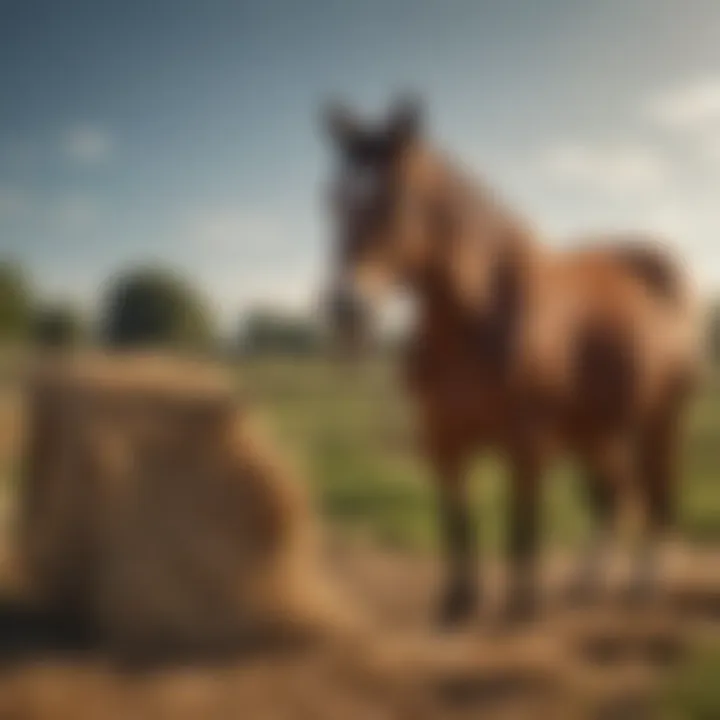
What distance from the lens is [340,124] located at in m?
0.80

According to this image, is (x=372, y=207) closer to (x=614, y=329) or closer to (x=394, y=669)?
(x=614, y=329)

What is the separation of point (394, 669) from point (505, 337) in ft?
1.09

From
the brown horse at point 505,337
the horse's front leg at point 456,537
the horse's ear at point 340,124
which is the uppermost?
the horse's ear at point 340,124

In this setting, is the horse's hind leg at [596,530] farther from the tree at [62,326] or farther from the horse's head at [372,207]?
the tree at [62,326]

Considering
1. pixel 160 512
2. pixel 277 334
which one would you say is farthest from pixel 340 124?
pixel 160 512

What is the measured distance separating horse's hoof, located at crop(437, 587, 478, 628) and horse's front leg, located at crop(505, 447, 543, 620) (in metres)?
0.04

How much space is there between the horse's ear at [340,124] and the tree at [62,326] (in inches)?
11.9

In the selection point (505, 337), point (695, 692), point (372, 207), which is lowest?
point (695, 692)

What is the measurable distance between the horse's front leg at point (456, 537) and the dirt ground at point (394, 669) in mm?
17

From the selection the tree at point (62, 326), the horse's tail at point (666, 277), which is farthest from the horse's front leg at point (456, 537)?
the tree at point (62, 326)

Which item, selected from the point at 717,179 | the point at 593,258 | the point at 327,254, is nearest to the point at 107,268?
the point at 327,254

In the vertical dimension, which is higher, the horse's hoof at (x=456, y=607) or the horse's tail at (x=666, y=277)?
the horse's tail at (x=666, y=277)

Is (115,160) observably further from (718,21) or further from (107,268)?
(718,21)

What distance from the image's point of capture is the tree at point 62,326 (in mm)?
821
